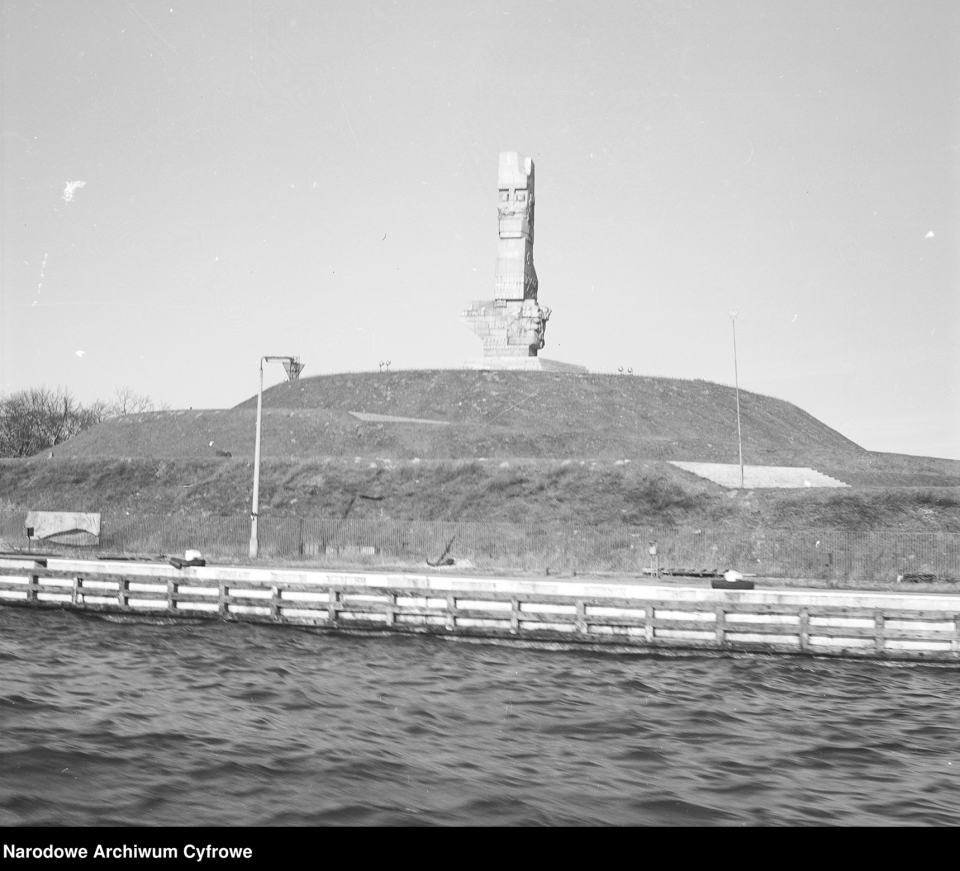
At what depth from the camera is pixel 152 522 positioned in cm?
5106

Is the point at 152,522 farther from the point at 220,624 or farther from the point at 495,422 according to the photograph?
the point at 495,422

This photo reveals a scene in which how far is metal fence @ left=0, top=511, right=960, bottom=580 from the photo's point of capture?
41469 millimetres

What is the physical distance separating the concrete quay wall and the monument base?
64.2 metres

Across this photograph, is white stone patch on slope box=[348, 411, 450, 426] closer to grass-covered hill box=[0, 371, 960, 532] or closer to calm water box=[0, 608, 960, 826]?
grass-covered hill box=[0, 371, 960, 532]

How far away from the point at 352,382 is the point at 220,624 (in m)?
75.6

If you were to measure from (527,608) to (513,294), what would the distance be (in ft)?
209

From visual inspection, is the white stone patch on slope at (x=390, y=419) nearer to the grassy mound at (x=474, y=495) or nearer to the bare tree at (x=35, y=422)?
the grassy mound at (x=474, y=495)

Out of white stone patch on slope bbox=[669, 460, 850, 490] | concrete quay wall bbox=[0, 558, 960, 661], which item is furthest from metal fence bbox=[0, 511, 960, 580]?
white stone patch on slope bbox=[669, 460, 850, 490]

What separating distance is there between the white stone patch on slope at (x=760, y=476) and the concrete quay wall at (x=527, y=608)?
29.9m

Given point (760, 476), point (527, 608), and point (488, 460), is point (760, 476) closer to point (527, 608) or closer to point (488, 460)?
point (488, 460)

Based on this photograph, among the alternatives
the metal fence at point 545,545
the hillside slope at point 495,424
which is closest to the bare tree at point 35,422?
the hillside slope at point 495,424

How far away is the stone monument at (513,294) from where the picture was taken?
89438mm
